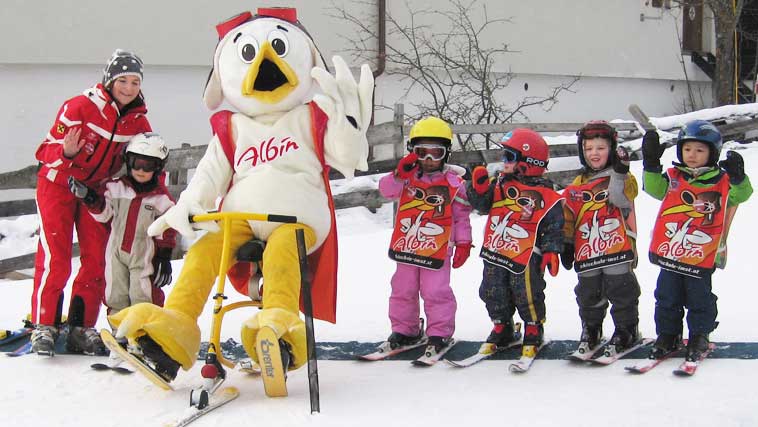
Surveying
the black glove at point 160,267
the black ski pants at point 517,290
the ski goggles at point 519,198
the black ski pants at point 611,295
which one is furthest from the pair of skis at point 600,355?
the black glove at point 160,267

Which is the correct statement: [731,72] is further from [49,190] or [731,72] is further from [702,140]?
[49,190]

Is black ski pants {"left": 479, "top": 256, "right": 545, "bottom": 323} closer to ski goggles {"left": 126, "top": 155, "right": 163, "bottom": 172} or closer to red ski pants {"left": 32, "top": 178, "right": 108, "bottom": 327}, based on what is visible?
ski goggles {"left": 126, "top": 155, "right": 163, "bottom": 172}

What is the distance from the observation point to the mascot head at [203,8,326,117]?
168 inches

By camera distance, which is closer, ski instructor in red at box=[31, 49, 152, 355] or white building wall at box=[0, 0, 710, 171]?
ski instructor in red at box=[31, 49, 152, 355]

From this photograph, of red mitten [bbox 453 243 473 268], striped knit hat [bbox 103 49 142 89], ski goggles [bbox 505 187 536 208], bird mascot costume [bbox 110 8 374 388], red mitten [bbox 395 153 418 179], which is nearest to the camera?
bird mascot costume [bbox 110 8 374 388]

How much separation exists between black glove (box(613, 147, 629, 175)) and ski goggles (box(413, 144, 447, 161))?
0.91m

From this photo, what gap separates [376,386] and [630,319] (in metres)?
1.42

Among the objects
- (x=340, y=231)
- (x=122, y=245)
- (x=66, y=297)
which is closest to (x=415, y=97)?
(x=340, y=231)

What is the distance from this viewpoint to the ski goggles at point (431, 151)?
4.58 m

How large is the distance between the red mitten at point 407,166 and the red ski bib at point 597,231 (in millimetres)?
875

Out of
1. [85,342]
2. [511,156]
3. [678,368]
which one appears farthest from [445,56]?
[678,368]

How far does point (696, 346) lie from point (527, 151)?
1.30 meters

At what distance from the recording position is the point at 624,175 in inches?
169

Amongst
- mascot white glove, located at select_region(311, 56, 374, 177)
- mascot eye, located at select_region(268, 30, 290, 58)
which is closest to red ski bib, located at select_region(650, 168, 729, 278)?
mascot white glove, located at select_region(311, 56, 374, 177)
